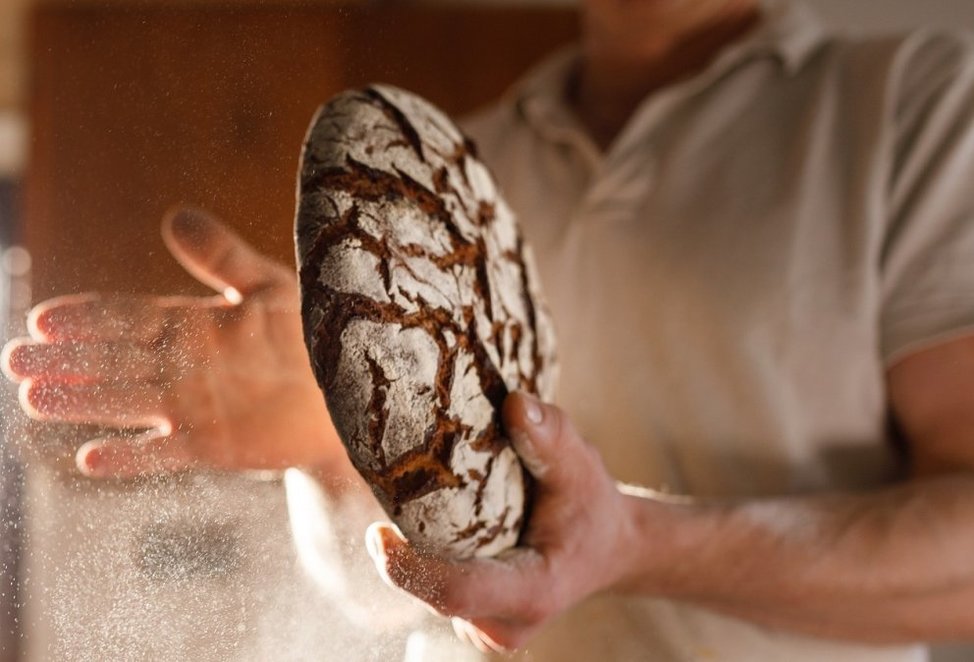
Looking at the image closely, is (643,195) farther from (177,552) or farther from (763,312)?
(177,552)

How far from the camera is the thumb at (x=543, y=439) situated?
1.28ft

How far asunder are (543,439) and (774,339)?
35cm

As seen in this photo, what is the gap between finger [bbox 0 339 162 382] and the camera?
0.26 meters

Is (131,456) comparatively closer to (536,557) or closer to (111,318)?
(111,318)

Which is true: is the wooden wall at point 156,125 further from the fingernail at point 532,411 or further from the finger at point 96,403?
the fingernail at point 532,411

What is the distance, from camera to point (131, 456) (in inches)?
10.9

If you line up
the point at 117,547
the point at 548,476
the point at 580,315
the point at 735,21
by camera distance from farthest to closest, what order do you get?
the point at 735,21 → the point at 580,315 → the point at 548,476 → the point at 117,547

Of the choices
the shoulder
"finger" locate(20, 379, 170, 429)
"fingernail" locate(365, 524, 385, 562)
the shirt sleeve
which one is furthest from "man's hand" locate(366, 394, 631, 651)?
the shoulder

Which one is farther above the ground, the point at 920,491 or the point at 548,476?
the point at 548,476

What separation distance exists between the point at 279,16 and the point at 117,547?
20 centimetres

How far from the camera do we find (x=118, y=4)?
0.96ft

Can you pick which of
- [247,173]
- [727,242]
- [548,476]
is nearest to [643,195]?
[727,242]

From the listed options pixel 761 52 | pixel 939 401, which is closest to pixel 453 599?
pixel 939 401

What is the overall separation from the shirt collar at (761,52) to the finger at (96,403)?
0.60 metres
